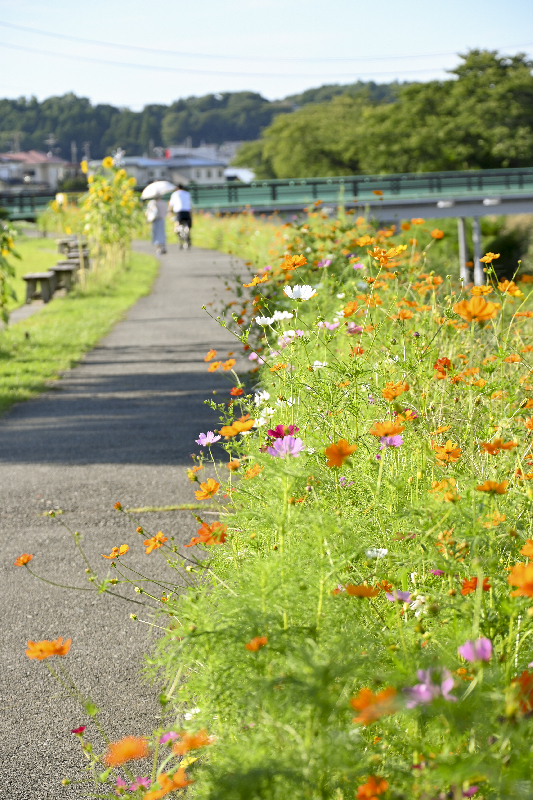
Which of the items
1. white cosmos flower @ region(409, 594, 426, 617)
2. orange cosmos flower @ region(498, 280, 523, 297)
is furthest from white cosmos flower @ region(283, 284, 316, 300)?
white cosmos flower @ region(409, 594, 426, 617)

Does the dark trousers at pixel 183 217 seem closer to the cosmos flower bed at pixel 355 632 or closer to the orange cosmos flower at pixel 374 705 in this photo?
the cosmos flower bed at pixel 355 632

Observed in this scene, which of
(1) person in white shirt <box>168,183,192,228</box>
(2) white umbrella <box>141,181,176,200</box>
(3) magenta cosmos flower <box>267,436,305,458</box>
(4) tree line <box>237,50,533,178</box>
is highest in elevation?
(4) tree line <box>237,50,533,178</box>

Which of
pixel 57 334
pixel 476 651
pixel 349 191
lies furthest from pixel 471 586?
pixel 349 191

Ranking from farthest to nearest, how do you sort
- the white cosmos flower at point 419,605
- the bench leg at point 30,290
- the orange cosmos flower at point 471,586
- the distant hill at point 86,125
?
the distant hill at point 86,125, the bench leg at point 30,290, the white cosmos flower at point 419,605, the orange cosmos flower at point 471,586

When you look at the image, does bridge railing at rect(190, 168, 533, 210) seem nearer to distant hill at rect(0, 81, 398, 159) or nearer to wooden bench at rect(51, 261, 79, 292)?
wooden bench at rect(51, 261, 79, 292)

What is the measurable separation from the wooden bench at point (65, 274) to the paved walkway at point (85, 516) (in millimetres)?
5935

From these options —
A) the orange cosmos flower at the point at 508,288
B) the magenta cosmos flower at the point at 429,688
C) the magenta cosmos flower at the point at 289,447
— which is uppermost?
the orange cosmos flower at the point at 508,288

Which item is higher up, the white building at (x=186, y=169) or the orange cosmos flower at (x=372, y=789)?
the white building at (x=186, y=169)

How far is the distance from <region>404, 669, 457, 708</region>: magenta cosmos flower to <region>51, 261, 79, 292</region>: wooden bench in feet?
50.8

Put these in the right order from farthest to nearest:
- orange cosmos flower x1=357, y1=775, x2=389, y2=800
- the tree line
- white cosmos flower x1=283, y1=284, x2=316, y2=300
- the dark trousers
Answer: the tree line
the dark trousers
white cosmos flower x1=283, y1=284, x2=316, y2=300
orange cosmos flower x1=357, y1=775, x2=389, y2=800

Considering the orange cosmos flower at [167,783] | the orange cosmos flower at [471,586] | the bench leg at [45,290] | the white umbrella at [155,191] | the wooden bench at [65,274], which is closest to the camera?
the orange cosmos flower at [167,783]

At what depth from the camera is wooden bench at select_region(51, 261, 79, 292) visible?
1616 centimetres

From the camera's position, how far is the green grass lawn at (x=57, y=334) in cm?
834

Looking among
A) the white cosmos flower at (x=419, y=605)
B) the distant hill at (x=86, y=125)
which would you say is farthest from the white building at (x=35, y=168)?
the white cosmos flower at (x=419, y=605)
